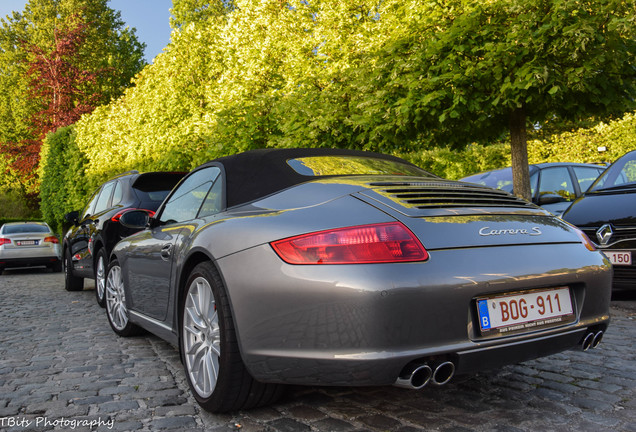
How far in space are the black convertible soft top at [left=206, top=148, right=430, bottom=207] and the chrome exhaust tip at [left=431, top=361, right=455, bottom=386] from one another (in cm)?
126

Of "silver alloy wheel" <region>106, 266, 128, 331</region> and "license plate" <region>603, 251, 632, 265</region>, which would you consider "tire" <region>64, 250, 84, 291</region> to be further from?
"license plate" <region>603, 251, 632, 265</region>

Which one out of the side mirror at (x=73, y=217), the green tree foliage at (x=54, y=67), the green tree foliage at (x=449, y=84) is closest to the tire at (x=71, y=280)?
the side mirror at (x=73, y=217)

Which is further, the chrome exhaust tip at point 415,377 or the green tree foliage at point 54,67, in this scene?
the green tree foliage at point 54,67

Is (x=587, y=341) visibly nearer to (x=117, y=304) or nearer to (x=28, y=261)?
(x=117, y=304)

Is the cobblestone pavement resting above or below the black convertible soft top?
below

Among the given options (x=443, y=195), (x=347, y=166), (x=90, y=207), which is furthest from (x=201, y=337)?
(x=90, y=207)

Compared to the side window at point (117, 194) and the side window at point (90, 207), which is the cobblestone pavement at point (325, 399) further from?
the side window at point (90, 207)

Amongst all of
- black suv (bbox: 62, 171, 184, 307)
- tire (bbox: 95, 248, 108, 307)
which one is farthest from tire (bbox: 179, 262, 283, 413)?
tire (bbox: 95, 248, 108, 307)

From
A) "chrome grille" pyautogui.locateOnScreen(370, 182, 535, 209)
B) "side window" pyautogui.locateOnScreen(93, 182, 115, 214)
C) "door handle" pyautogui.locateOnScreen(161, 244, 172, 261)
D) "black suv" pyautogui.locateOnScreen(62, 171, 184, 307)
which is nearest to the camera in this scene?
"chrome grille" pyautogui.locateOnScreen(370, 182, 535, 209)

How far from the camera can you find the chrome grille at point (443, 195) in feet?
8.93

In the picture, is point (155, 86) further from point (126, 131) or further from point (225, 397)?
point (225, 397)

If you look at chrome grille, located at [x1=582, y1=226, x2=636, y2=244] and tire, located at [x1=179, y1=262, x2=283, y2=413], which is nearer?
tire, located at [x1=179, y1=262, x2=283, y2=413]

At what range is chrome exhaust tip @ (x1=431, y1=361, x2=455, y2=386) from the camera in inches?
93.1

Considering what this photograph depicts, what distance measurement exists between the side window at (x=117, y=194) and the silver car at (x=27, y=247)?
30.0ft
